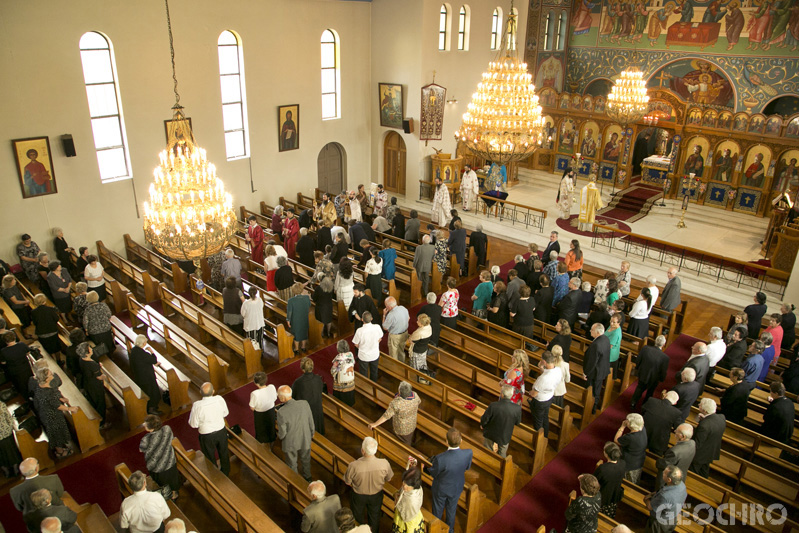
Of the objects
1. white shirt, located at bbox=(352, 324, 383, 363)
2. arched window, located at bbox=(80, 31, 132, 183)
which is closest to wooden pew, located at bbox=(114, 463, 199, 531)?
white shirt, located at bbox=(352, 324, 383, 363)

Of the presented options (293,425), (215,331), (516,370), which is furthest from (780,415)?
(215,331)

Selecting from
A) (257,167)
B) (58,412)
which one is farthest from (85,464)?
(257,167)

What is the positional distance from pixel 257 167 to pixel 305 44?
4.31 metres

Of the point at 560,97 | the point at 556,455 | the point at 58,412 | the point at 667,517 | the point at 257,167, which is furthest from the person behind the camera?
the point at 560,97

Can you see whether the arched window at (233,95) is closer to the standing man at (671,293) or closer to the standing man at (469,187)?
the standing man at (469,187)

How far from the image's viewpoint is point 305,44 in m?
18.0

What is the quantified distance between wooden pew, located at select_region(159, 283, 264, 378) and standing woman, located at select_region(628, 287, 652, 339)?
273 inches

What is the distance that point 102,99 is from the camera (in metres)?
14.1

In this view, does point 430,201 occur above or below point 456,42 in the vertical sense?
below

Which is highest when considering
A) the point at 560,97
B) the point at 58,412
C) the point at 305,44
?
the point at 305,44

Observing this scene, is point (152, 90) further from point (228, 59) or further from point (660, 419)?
point (660, 419)

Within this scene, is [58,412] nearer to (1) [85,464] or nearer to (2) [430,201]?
(1) [85,464]

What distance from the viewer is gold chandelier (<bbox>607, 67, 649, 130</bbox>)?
18922 mm

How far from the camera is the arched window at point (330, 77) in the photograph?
18875 mm
